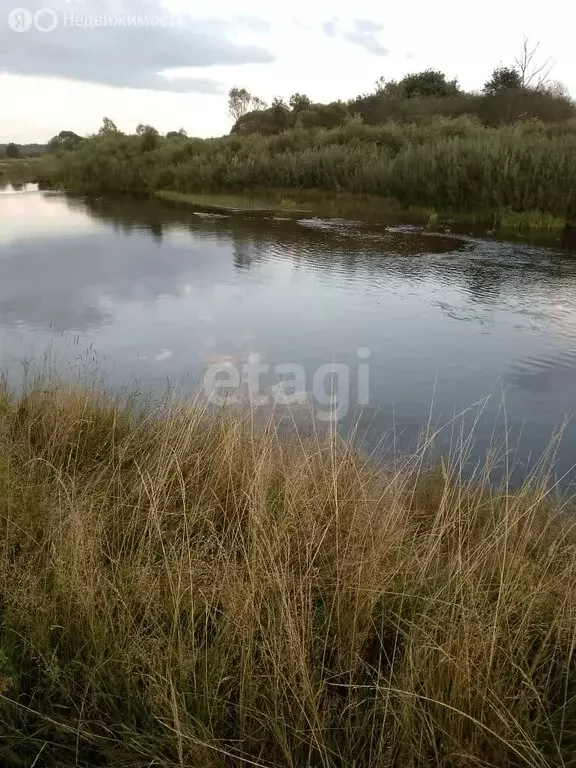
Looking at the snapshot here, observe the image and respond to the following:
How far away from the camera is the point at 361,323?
6801 mm

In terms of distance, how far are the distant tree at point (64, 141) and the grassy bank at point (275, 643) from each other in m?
36.1

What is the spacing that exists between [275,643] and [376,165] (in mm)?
15688

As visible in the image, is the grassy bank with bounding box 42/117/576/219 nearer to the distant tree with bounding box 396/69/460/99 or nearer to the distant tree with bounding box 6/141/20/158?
the distant tree with bounding box 396/69/460/99

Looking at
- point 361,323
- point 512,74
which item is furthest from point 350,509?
point 512,74

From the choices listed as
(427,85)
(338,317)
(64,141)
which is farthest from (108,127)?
(338,317)

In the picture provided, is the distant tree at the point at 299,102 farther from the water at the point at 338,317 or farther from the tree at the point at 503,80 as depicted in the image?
the water at the point at 338,317

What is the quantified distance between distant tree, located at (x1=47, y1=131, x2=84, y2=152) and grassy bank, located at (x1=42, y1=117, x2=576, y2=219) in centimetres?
802

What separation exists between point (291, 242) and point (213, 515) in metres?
9.32

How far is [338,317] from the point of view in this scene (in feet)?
23.1

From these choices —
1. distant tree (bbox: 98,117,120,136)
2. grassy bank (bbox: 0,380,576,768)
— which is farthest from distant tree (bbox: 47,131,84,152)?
grassy bank (bbox: 0,380,576,768)

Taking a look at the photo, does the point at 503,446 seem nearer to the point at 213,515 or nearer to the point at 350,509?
the point at 350,509

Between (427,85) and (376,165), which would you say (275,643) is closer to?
(376,165)

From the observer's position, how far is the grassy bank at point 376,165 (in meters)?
13.0

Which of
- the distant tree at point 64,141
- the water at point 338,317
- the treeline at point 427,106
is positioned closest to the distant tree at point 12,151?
the distant tree at point 64,141
